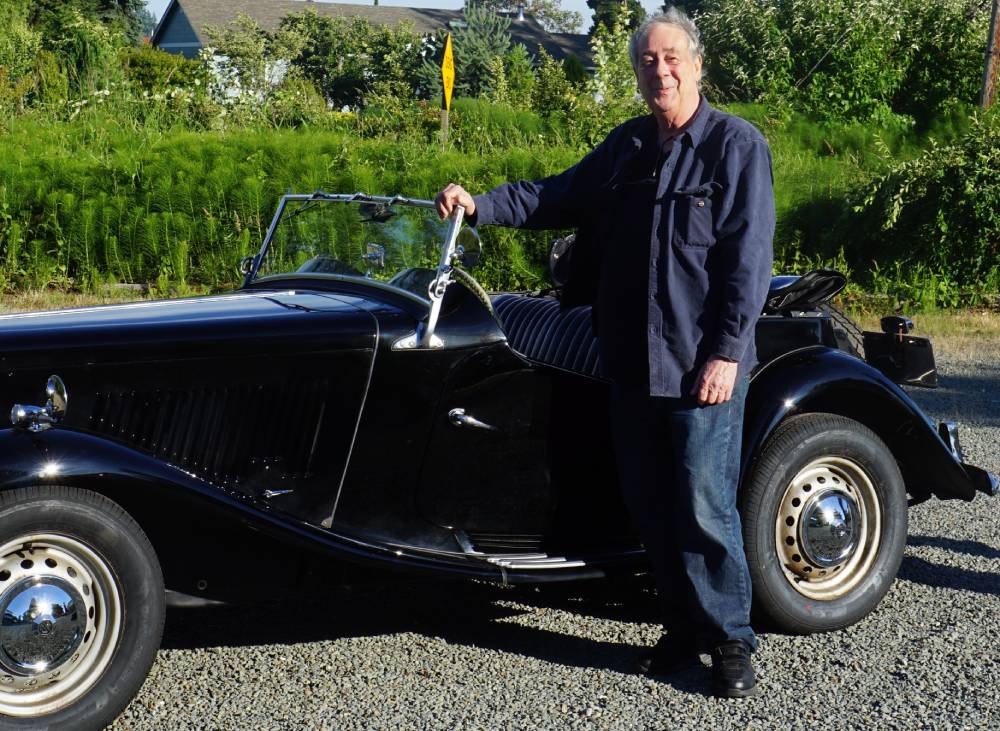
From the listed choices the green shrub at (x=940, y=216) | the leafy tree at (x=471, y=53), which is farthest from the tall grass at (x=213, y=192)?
the leafy tree at (x=471, y=53)

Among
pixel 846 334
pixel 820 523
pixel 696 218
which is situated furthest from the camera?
pixel 846 334

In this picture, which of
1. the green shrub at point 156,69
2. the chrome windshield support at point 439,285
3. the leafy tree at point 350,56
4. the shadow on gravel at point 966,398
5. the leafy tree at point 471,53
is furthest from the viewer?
the leafy tree at point 350,56

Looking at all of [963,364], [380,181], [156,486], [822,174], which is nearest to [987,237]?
[822,174]

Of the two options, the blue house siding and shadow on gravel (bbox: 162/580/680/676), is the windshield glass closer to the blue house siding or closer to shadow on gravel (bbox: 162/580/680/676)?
shadow on gravel (bbox: 162/580/680/676)

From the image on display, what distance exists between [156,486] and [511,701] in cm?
123

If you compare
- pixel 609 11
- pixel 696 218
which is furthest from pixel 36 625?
pixel 609 11

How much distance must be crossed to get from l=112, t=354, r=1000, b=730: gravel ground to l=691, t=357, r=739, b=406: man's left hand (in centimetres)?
94

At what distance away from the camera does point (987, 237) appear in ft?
38.1

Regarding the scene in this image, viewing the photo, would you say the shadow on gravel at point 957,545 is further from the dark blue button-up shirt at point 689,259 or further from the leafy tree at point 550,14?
the leafy tree at point 550,14

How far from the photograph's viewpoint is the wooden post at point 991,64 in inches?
565

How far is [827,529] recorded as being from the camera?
162 inches

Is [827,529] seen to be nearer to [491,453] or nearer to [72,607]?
[491,453]

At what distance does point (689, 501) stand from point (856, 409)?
1147 mm

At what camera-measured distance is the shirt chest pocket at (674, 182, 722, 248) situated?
3.42 meters
